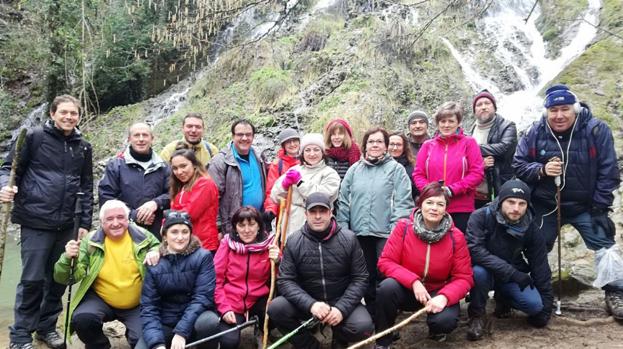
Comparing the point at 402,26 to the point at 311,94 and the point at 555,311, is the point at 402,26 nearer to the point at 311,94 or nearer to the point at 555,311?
the point at 311,94

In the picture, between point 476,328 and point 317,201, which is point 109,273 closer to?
point 317,201

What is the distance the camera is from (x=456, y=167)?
4.91 meters

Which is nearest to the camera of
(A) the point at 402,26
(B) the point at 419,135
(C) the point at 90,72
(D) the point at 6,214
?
(D) the point at 6,214

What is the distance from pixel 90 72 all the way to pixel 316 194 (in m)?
15.2

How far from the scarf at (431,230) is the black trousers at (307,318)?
32.6 inches

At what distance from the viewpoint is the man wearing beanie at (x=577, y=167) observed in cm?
465

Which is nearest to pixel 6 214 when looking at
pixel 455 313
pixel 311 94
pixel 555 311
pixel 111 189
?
pixel 111 189

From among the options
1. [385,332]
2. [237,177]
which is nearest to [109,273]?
[237,177]

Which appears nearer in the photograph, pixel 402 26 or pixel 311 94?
pixel 402 26

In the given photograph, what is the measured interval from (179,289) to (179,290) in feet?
0.04

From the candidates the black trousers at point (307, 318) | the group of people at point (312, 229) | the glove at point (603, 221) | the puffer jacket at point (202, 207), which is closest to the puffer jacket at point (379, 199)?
the group of people at point (312, 229)

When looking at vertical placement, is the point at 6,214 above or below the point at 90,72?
below

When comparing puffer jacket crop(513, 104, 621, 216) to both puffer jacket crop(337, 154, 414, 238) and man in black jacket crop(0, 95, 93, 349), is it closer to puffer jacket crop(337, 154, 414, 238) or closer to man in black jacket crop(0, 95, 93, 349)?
puffer jacket crop(337, 154, 414, 238)

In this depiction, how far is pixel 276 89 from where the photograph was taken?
12539 mm
